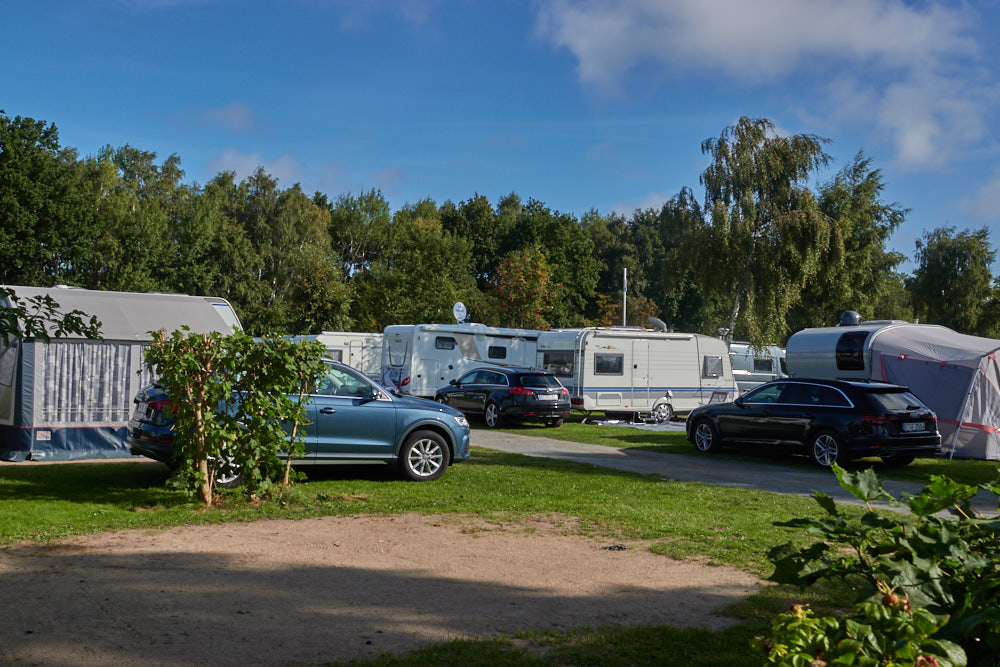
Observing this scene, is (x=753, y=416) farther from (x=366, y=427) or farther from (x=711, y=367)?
(x=711, y=367)

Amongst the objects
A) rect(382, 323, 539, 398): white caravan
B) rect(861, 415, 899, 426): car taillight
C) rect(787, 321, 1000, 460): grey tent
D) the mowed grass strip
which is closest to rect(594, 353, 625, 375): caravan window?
rect(382, 323, 539, 398): white caravan

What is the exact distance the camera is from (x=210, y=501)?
29.7 feet

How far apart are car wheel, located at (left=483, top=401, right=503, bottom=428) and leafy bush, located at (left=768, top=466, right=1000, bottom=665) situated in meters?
18.3

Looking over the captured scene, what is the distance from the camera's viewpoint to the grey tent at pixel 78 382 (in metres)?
12.8

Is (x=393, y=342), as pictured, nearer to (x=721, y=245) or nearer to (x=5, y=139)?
(x=721, y=245)

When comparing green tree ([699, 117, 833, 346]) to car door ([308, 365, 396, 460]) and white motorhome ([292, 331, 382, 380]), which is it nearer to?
white motorhome ([292, 331, 382, 380])

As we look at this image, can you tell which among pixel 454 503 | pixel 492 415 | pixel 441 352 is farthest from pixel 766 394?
pixel 441 352

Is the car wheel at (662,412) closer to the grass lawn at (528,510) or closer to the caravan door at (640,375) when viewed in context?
the caravan door at (640,375)

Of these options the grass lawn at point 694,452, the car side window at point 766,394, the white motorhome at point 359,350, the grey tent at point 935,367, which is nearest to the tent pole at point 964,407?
the grey tent at point 935,367

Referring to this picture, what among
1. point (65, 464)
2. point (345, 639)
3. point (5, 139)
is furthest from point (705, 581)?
point (5, 139)

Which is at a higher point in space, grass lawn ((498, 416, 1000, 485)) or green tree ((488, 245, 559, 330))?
green tree ((488, 245, 559, 330))

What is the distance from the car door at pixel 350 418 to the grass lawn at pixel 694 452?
6.33m

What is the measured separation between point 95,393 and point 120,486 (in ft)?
11.5

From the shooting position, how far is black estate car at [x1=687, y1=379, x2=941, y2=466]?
46.9ft
